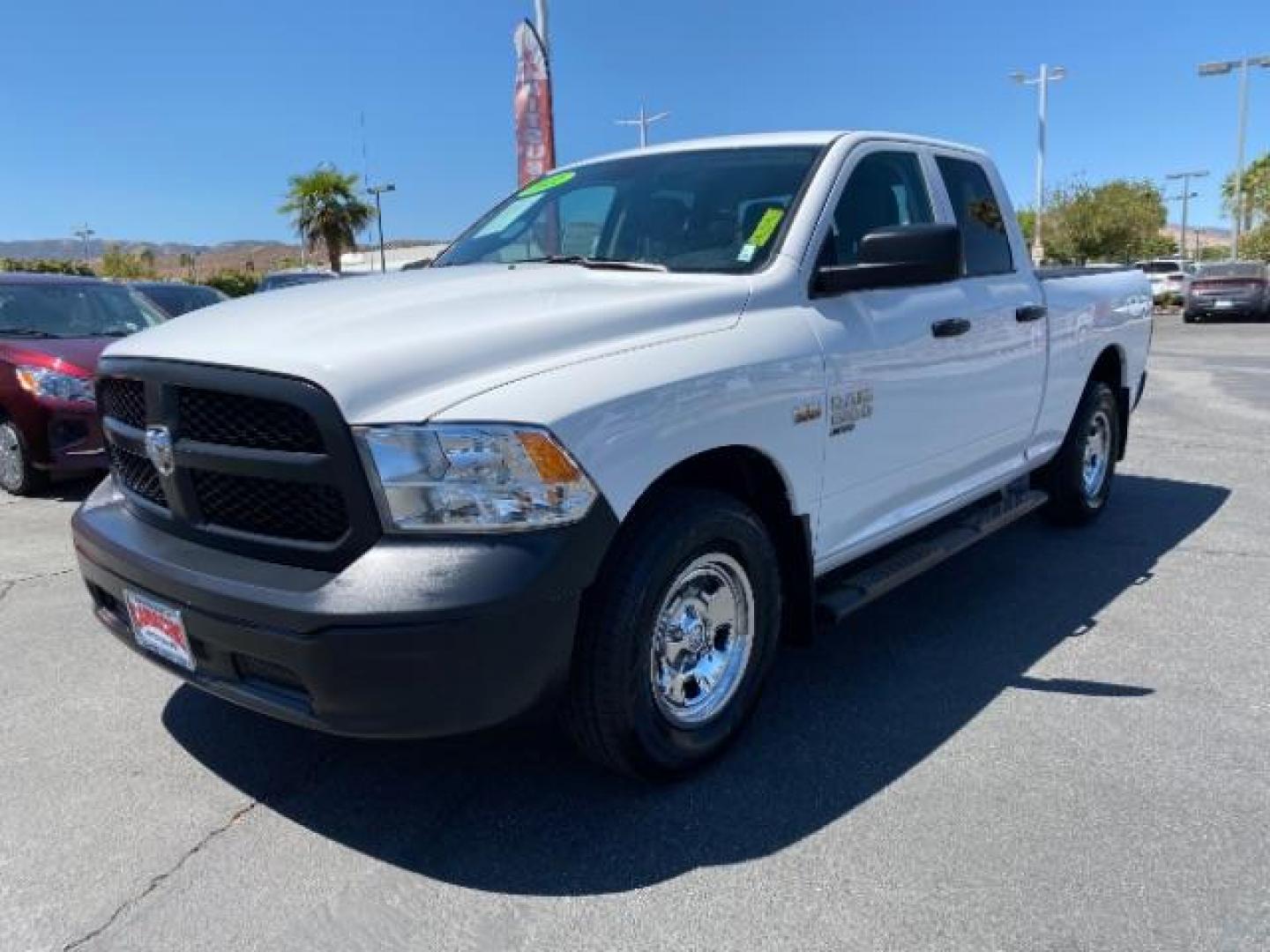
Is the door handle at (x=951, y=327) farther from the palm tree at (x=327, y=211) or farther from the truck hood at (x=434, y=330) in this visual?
the palm tree at (x=327, y=211)

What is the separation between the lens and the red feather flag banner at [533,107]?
514 inches

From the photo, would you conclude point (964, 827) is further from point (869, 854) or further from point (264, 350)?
point (264, 350)

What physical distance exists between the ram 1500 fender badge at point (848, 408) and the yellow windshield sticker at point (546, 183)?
1.75 metres

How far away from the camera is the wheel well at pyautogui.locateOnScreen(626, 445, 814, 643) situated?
9.61 feet

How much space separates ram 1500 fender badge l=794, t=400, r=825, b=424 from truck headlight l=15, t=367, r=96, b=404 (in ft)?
18.3

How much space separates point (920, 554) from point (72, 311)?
23.1 ft

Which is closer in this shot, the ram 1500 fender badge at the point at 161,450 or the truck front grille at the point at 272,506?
the truck front grille at the point at 272,506

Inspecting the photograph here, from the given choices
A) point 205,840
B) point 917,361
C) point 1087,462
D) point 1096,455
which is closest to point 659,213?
point 917,361

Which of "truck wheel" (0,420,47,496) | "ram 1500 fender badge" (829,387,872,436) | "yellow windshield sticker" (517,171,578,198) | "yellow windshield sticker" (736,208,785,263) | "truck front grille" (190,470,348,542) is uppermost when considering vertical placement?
"yellow windshield sticker" (517,171,578,198)

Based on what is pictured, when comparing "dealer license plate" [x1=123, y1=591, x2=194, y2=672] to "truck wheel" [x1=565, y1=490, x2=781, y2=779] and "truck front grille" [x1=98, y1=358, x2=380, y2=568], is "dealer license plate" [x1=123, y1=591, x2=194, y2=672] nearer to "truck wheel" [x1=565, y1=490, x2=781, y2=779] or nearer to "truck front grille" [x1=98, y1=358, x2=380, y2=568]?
"truck front grille" [x1=98, y1=358, x2=380, y2=568]

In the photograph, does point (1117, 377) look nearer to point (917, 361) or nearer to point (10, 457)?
point (917, 361)

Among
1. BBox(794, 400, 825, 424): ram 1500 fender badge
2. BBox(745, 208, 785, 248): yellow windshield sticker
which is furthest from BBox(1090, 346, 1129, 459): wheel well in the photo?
BBox(794, 400, 825, 424): ram 1500 fender badge

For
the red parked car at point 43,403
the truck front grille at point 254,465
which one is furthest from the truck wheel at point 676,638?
the red parked car at point 43,403

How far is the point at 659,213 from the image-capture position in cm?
384
